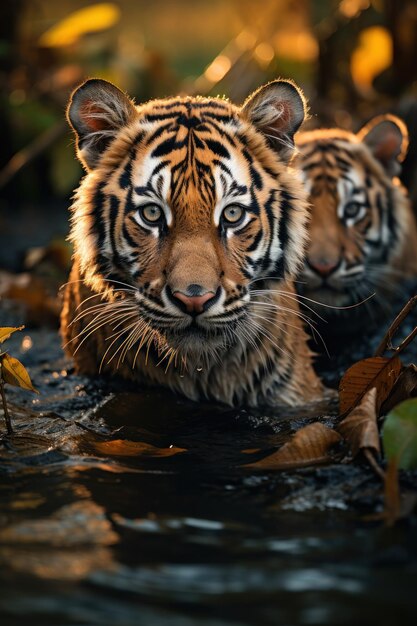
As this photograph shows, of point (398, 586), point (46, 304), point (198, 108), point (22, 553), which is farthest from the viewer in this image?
point (46, 304)

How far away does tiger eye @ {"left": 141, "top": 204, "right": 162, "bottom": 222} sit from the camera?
3.49 m

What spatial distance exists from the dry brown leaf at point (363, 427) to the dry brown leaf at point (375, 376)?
2.4 inches

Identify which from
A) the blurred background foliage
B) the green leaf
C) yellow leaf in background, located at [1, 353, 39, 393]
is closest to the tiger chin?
yellow leaf in background, located at [1, 353, 39, 393]

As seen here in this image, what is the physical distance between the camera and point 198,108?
12.4 feet

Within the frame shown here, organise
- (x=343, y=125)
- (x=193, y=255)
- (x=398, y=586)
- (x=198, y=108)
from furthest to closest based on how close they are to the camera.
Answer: (x=343, y=125) < (x=198, y=108) < (x=193, y=255) < (x=398, y=586)

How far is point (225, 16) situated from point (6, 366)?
1275 centimetres

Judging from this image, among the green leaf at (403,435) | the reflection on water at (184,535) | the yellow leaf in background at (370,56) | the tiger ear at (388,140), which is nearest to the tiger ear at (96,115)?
the reflection on water at (184,535)

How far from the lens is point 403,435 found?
9.36ft

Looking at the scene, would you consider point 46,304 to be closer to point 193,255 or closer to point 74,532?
point 193,255

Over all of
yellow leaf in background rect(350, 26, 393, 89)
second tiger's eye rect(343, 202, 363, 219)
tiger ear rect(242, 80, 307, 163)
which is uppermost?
yellow leaf in background rect(350, 26, 393, 89)

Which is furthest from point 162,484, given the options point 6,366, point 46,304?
point 46,304

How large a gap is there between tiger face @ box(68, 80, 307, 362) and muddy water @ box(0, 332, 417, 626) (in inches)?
14.2

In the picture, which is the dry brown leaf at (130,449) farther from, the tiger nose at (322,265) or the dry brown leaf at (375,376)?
the tiger nose at (322,265)

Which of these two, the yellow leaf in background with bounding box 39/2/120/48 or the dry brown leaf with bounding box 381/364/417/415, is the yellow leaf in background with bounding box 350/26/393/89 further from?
the dry brown leaf with bounding box 381/364/417/415
